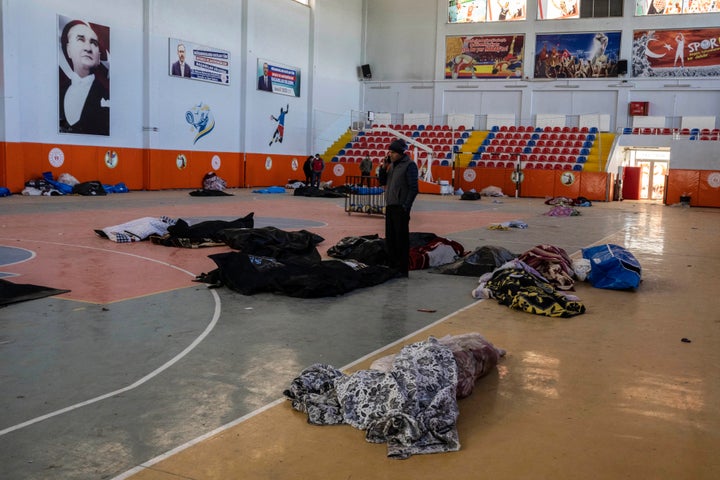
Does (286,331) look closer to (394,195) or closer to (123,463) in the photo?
(123,463)

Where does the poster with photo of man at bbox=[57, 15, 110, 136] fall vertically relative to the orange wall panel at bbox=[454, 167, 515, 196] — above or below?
above

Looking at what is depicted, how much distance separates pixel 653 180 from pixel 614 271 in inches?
1225

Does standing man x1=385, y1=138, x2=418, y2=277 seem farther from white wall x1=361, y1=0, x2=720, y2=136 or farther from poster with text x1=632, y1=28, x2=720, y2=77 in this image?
poster with text x1=632, y1=28, x2=720, y2=77

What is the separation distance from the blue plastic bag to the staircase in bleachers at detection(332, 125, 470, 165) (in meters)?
28.2

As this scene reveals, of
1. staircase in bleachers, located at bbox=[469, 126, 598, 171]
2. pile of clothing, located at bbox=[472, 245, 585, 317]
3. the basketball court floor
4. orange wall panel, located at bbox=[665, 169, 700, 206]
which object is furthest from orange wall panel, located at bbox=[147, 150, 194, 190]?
pile of clothing, located at bbox=[472, 245, 585, 317]

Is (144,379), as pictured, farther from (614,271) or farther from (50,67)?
(50,67)

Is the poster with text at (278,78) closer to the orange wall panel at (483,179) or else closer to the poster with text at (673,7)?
the orange wall panel at (483,179)

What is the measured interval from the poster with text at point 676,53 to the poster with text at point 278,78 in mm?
18764

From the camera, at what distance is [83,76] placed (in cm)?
2477

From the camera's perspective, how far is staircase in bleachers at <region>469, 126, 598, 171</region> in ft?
117

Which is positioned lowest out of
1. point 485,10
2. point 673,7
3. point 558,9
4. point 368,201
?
point 368,201

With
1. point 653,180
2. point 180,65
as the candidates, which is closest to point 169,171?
point 180,65

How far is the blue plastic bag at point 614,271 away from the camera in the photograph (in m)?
9.09

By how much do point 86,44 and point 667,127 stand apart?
28.9 m
